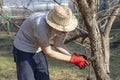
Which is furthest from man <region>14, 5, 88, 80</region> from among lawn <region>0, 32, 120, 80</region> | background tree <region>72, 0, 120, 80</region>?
lawn <region>0, 32, 120, 80</region>

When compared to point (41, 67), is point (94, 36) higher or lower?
higher

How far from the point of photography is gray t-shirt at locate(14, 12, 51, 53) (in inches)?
126

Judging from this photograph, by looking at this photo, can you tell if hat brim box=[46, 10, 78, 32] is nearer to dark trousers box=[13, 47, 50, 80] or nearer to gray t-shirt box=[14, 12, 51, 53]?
gray t-shirt box=[14, 12, 51, 53]

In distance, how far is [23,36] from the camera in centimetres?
351

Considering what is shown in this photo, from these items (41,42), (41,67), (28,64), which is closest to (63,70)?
(41,67)

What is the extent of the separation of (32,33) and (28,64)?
0.40 meters

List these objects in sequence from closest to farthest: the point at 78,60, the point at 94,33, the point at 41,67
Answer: the point at 94,33
the point at 78,60
the point at 41,67

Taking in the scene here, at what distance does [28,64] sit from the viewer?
3625 mm

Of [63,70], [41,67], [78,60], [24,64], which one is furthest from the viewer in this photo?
[63,70]

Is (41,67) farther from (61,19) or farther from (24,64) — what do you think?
(61,19)

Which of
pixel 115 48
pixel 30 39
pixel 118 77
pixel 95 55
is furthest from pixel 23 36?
pixel 115 48

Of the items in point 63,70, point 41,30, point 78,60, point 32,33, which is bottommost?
point 63,70

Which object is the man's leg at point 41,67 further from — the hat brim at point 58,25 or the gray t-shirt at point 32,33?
the hat brim at point 58,25

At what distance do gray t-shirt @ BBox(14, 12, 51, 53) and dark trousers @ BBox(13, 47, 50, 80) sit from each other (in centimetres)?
7
